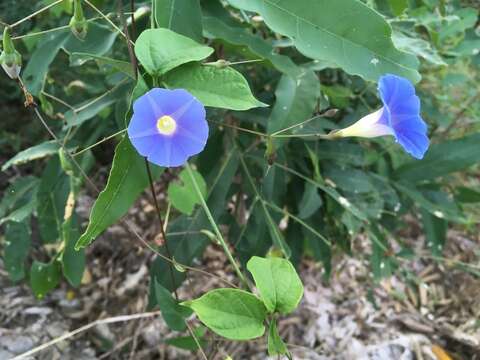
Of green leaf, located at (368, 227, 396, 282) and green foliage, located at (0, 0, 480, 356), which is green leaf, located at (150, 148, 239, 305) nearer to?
green foliage, located at (0, 0, 480, 356)

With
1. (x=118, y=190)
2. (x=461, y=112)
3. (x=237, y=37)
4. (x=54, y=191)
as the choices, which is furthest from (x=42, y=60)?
(x=461, y=112)

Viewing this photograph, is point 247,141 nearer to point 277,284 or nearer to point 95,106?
point 95,106

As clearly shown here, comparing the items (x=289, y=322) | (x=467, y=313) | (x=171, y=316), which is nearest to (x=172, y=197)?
(x=171, y=316)

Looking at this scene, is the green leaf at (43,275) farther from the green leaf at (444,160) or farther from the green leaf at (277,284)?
the green leaf at (444,160)

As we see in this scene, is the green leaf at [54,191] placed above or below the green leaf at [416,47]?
below

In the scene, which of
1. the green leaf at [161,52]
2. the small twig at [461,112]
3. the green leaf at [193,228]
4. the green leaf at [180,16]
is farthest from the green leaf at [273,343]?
the small twig at [461,112]

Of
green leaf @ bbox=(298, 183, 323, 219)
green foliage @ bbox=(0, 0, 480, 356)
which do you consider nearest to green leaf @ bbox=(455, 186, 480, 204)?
green foliage @ bbox=(0, 0, 480, 356)
